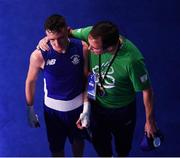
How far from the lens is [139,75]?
2.00m

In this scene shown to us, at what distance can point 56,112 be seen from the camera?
2.26 m

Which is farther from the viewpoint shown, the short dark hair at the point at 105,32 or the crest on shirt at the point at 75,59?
the crest on shirt at the point at 75,59

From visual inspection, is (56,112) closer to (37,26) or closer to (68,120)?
(68,120)

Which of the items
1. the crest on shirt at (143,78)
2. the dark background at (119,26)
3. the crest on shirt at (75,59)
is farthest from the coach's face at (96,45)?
the dark background at (119,26)

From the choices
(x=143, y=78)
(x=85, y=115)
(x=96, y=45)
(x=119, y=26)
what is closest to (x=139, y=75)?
(x=143, y=78)

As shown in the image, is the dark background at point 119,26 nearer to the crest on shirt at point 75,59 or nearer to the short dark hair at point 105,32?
the crest on shirt at point 75,59

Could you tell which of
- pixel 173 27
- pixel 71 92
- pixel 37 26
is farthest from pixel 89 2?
pixel 71 92

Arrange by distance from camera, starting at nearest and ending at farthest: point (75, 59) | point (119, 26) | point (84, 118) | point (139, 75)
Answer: point (139, 75) → point (75, 59) → point (84, 118) → point (119, 26)

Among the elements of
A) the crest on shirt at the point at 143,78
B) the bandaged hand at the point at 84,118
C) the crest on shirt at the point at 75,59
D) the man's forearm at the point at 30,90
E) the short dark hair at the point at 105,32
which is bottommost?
the bandaged hand at the point at 84,118

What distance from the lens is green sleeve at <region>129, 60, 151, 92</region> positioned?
78.2 inches

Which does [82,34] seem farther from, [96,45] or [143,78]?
[143,78]

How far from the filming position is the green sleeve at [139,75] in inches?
78.2

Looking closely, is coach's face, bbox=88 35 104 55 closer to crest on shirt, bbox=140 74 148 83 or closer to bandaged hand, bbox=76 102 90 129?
crest on shirt, bbox=140 74 148 83

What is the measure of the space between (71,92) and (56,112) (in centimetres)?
16
